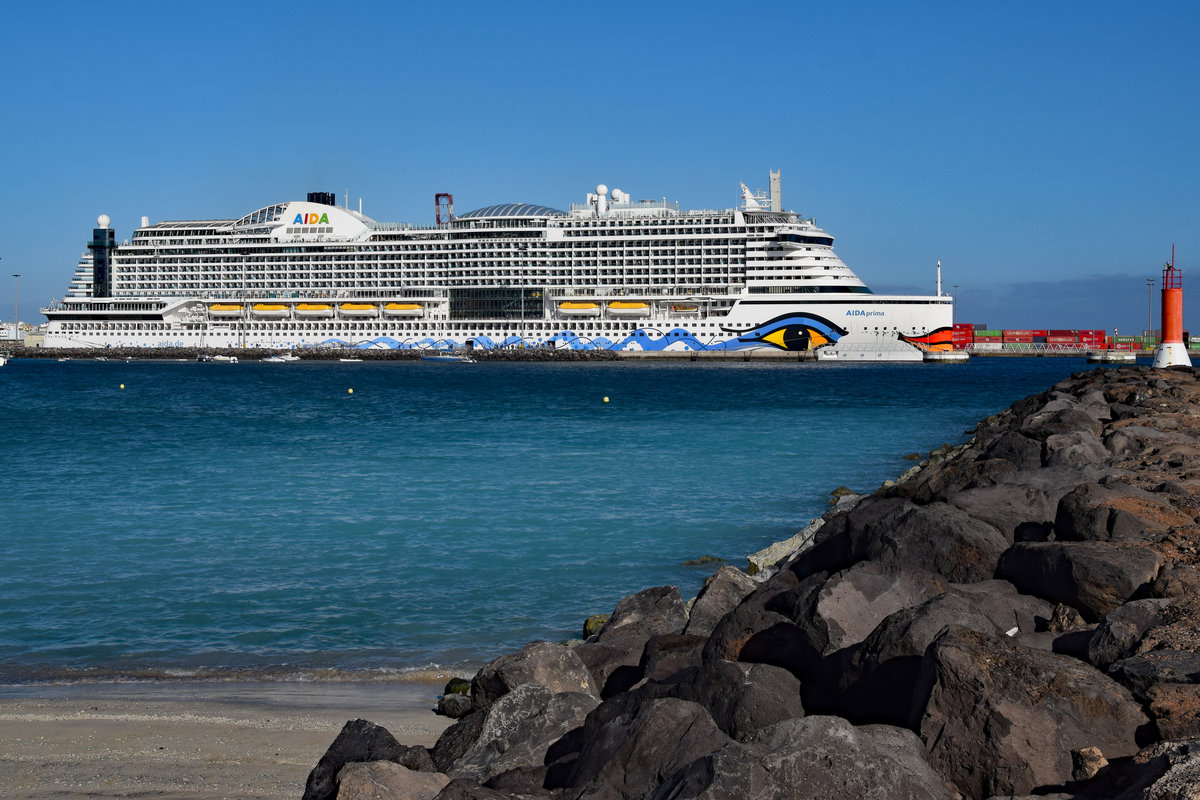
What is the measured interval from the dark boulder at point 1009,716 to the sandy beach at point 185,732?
3169 millimetres

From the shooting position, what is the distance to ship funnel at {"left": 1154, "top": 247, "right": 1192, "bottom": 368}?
88.6ft

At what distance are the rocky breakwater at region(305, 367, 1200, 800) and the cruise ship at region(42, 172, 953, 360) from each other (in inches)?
2541

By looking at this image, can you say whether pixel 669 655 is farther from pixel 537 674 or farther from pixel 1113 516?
pixel 1113 516

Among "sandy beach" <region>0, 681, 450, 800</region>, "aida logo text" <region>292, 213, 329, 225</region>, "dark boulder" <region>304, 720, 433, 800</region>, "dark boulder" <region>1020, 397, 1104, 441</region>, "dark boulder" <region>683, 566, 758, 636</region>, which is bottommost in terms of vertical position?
"sandy beach" <region>0, 681, 450, 800</region>

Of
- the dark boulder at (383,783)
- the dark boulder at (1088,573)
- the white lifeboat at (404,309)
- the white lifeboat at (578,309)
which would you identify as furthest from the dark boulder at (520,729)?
the white lifeboat at (404,309)

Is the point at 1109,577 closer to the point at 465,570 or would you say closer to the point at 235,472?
the point at 465,570

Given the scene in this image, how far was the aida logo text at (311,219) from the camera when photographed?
8212 cm

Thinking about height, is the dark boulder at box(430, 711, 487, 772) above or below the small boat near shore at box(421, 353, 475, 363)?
below

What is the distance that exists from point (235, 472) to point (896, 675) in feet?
57.0

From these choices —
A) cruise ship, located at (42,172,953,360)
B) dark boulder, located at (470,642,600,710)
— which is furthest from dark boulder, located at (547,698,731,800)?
cruise ship, located at (42,172,953,360)

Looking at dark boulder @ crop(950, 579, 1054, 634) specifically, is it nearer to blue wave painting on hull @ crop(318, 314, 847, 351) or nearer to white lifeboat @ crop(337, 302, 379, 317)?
blue wave painting on hull @ crop(318, 314, 847, 351)

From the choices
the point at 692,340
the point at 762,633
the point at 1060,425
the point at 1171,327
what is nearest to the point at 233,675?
the point at 762,633

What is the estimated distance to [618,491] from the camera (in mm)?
17172

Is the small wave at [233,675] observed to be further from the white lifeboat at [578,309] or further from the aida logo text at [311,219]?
the aida logo text at [311,219]
